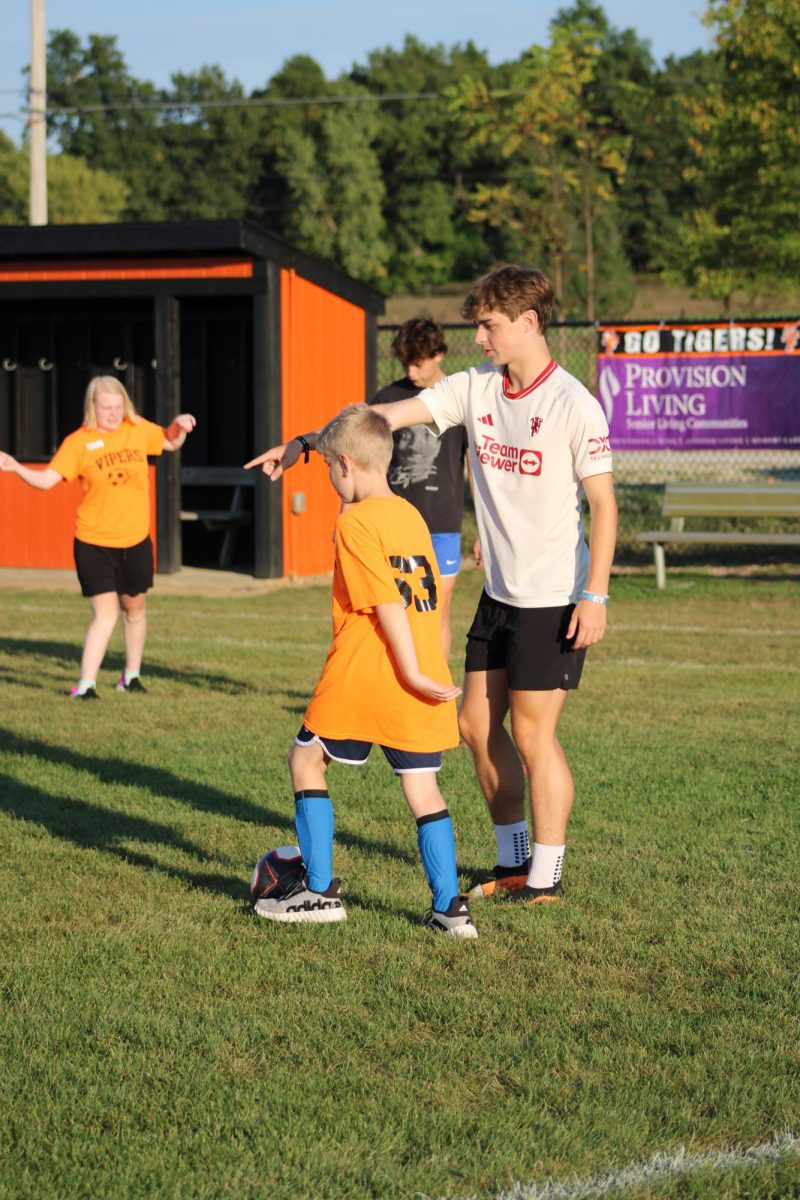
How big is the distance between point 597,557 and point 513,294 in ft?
2.99

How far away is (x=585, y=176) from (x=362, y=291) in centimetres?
1753

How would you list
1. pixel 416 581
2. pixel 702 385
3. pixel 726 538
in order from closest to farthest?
pixel 416 581 < pixel 726 538 < pixel 702 385

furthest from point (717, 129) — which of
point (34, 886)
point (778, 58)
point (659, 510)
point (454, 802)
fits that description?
point (34, 886)

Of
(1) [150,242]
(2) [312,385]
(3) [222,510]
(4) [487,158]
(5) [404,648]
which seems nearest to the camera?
(5) [404,648]

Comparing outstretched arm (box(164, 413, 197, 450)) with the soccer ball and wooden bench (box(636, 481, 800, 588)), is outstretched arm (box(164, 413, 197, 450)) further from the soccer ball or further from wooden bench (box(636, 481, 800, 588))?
wooden bench (box(636, 481, 800, 588))

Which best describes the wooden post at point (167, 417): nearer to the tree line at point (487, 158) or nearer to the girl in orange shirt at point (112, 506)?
the girl in orange shirt at point (112, 506)

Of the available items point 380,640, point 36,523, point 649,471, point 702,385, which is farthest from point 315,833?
point 649,471

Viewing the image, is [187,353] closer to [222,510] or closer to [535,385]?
[222,510]

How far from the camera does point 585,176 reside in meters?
33.9

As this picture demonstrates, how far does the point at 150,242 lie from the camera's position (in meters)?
15.6

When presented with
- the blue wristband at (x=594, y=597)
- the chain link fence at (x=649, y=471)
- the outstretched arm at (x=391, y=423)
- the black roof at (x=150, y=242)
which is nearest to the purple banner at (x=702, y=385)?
the chain link fence at (x=649, y=471)

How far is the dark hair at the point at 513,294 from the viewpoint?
4.84 m

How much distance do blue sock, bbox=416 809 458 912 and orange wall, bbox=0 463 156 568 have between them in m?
12.4

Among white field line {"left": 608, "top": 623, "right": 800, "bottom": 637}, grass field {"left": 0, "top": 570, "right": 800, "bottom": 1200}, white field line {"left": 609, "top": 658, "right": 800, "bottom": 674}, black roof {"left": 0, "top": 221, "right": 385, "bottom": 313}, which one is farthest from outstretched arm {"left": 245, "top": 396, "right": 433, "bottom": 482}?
black roof {"left": 0, "top": 221, "right": 385, "bottom": 313}
